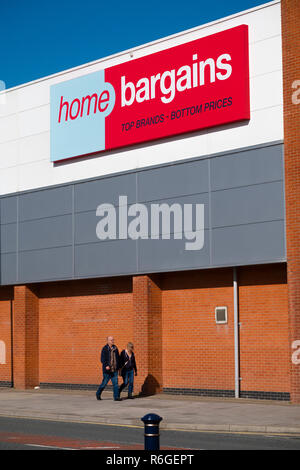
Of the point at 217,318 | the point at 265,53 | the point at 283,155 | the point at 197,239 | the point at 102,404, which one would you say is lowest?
the point at 102,404

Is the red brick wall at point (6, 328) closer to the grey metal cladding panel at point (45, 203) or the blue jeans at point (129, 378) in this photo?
the grey metal cladding panel at point (45, 203)

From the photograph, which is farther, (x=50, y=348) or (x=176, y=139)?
(x=50, y=348)

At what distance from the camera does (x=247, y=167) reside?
2467 cm

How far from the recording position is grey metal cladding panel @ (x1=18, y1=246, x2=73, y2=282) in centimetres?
2995

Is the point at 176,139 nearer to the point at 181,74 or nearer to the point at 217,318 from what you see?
the point at 181,74

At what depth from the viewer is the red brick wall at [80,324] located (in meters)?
28.8


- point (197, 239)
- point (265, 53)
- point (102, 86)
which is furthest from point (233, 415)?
point (102, 86)

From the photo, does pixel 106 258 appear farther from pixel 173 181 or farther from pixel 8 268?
pixel 8 268

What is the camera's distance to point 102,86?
29.2 meters

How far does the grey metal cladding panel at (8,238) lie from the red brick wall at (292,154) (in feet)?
41.5

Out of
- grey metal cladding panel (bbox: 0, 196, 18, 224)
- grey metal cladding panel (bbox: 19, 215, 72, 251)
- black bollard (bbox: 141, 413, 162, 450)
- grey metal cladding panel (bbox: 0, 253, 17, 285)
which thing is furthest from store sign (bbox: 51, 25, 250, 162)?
black bollard (bbox: 141, 413, 162, 450)

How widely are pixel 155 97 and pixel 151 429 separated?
60.4ft

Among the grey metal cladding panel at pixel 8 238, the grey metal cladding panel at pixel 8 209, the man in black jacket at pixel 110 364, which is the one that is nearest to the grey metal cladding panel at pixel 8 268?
the grey metal cladding panel at pixel 8 238
